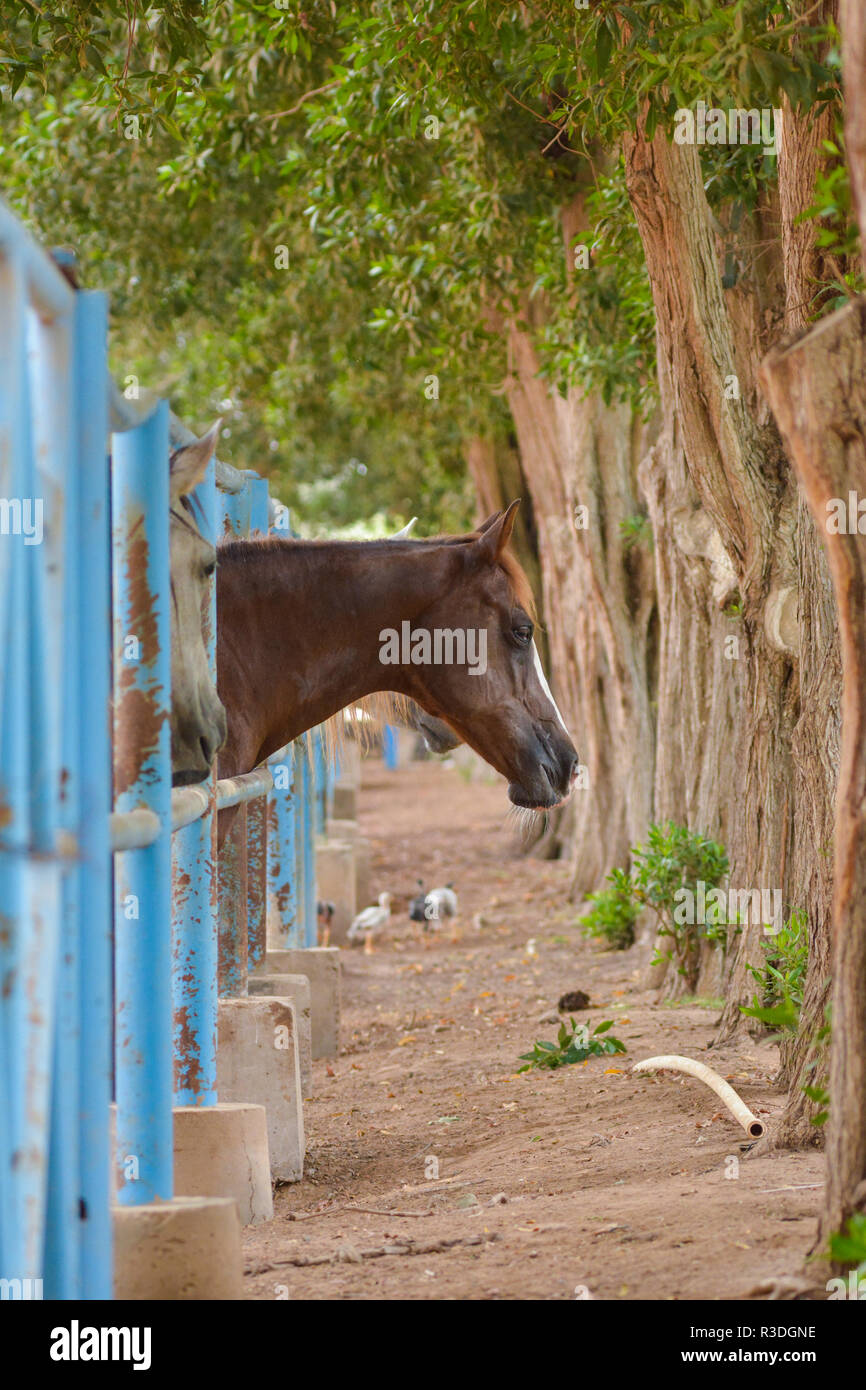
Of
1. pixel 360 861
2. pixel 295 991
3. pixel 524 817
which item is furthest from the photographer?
pixel 360 861

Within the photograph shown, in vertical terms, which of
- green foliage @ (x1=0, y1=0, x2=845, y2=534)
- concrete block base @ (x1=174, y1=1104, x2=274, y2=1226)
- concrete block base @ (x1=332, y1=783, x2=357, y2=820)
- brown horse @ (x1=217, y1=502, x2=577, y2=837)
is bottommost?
concrete block base @ (x1=174, y1=1104, x2=274, y2=1226)

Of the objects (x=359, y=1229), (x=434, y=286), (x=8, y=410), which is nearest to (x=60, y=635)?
(x=8, y=410)

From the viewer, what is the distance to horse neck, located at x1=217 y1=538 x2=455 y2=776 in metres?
5.00

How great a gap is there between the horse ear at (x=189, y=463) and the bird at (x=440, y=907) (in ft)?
28.5

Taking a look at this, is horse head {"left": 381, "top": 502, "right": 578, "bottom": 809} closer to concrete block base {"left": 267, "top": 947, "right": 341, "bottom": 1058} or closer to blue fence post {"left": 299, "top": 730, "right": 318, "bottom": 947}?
blue fence post {"left": 299, "top": 730, "right": 318, "bottom": 947}

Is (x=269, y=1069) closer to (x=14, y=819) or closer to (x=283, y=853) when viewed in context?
(x=283, y=853)

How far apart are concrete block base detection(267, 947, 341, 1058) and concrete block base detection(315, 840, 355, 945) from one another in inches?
177

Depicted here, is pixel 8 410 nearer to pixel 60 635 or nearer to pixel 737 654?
pixel 60 635

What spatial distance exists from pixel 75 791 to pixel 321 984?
508 centimetres

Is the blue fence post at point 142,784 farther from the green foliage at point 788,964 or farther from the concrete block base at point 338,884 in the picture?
the concrete block base at point 338,884

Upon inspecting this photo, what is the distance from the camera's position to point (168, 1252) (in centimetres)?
274

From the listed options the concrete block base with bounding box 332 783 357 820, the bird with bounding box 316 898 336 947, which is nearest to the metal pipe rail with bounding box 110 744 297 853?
the bird with bounding box 316 898 336 947

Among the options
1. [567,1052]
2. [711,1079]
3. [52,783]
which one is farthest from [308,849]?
[52,783]

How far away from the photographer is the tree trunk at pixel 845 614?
8.86 feet
